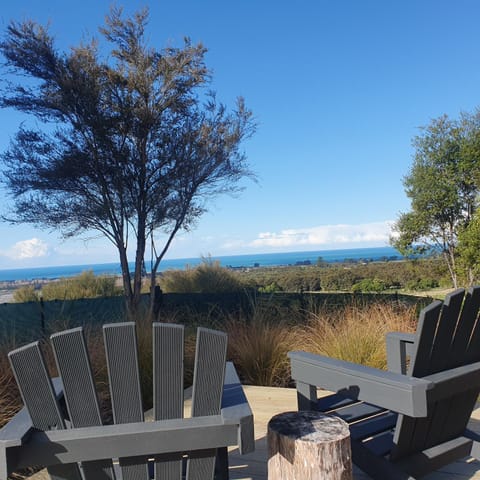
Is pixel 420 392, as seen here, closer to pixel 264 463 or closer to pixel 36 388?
pixel 264 463

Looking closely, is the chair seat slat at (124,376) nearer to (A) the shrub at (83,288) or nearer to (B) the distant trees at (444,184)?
(A) the shrub at (83,288)

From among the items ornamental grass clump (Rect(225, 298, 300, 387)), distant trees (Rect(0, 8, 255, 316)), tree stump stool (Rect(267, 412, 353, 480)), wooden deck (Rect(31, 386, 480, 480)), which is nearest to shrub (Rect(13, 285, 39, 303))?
distant trees (Rect(0, 8, 255, 316))

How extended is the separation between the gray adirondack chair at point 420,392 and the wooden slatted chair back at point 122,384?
69 centimetres

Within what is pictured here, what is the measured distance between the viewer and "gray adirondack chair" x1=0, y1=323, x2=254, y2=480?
1.27m

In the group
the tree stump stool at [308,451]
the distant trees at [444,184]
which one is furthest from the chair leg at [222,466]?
the distant trees at [444,184]

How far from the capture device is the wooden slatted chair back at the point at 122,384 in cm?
129

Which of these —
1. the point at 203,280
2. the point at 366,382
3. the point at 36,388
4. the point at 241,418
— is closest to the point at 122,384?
the point at 36,388

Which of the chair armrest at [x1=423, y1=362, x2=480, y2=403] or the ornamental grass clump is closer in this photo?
the chair armrest at [x1=423, y1=362, x2=480, y2=403]

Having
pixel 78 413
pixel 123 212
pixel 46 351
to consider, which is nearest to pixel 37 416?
pixel 78 413

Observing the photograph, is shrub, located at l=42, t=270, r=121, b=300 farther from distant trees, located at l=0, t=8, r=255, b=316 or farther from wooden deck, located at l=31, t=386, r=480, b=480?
wooden deck, located at l=31, t=386, r=480, b=480

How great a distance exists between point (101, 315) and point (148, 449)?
6.08 metres

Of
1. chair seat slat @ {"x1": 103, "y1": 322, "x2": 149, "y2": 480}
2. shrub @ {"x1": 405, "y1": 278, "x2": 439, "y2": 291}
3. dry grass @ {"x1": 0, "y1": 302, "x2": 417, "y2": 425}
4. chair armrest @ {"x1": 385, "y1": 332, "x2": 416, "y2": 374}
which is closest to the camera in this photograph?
chair seat slat @ {"x1": 103, "y1": 322, "x2": 149, "y2": 480}

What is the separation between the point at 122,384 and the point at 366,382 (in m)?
0.97

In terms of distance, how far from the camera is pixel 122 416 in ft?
4.39
